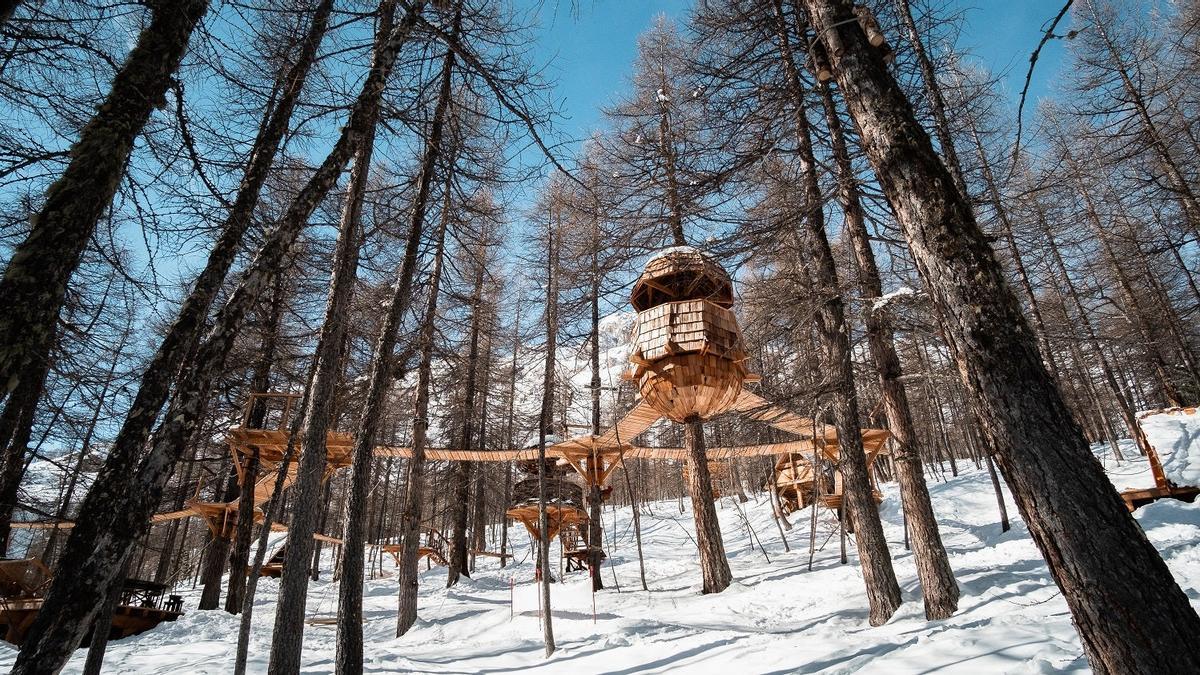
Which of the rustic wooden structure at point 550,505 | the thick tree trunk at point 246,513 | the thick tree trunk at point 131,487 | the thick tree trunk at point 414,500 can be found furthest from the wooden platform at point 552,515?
the thick tree trunk at point 131,487

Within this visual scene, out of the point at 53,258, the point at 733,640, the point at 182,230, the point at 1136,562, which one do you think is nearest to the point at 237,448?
the point at 182,230

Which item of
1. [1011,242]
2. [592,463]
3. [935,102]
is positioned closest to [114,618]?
[592,463]

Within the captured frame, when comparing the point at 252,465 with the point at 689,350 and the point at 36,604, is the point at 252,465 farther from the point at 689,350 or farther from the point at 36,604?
the point at 689,350

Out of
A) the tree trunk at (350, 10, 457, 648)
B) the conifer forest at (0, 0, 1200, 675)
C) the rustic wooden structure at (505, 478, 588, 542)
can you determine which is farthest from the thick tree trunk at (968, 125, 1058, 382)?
the rustic wooden structure at (505, 478, 588, 542)

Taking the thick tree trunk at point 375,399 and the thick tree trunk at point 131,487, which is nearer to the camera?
the thick tree trunk at point 131,487

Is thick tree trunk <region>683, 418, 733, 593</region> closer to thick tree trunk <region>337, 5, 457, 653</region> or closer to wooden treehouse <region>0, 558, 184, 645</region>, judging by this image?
thick tree trunk <region>337, 5, 457, 653</region>

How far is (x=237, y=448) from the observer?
9.24 metres

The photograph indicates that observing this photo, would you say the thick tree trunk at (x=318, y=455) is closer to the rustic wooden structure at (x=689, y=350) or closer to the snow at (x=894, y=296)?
the rustic wooden structure at (x=689, y=350)

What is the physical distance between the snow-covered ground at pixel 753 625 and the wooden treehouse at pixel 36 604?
45cm

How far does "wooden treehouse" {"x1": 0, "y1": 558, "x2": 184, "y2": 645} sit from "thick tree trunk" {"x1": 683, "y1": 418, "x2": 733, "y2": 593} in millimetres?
10638

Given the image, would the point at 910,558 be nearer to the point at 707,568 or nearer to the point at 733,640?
the point at 707,568

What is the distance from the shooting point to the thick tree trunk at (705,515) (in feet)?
31.3

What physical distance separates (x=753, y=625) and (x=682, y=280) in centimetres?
506

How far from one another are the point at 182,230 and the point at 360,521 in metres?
3.78
